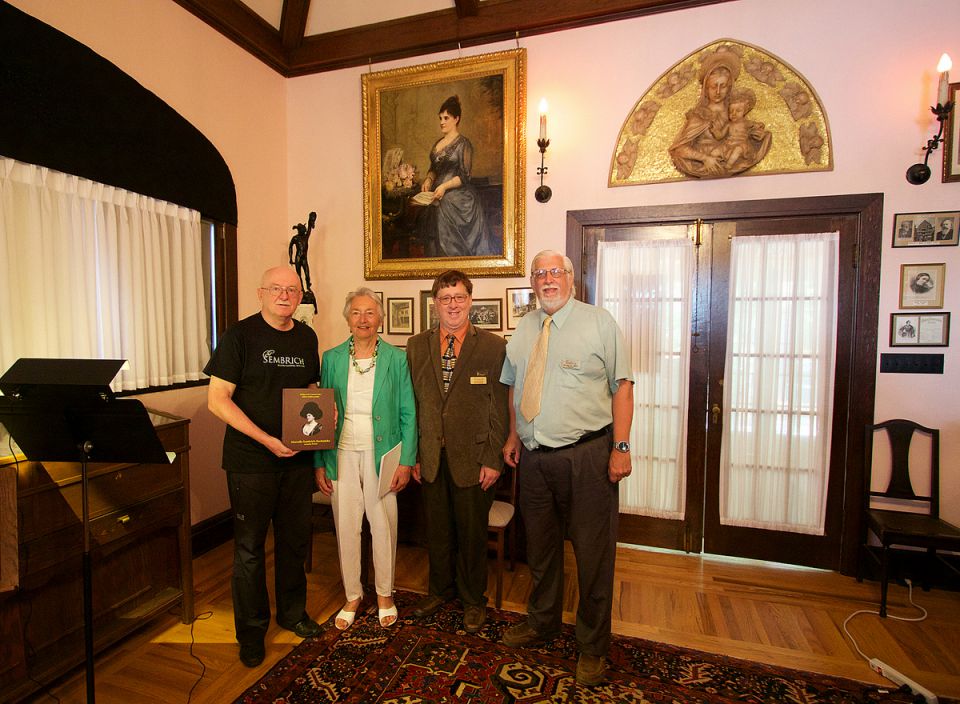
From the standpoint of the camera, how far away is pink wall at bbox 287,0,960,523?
2.83 meters

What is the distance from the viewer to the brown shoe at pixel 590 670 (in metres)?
2.06

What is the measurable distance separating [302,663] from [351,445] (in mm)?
996

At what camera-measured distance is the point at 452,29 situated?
3520mm

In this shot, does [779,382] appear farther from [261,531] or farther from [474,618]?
[261,531]

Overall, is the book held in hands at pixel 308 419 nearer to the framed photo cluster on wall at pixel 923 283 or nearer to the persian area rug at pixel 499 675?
the persian area rug at pixel 499 675

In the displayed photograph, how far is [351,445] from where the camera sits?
2334 mm

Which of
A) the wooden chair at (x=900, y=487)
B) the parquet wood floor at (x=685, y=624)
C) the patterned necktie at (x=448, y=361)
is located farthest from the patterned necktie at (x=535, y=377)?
the wooden chair at (x=900, y=487)

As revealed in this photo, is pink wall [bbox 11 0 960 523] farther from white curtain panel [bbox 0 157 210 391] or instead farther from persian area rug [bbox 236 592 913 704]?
persian area rug [bbox 236 592 913 704]

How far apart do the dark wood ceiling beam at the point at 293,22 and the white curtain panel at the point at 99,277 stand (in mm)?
1745

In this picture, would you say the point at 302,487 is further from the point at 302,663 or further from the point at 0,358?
the point at 0,358

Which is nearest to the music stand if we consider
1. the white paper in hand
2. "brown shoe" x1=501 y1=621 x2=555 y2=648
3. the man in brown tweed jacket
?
the white paper in hand

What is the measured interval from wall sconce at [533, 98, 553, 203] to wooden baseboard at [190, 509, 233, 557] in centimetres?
326

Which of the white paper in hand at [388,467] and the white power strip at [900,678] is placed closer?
the white power strip at [900,678]

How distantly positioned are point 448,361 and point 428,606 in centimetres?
130
